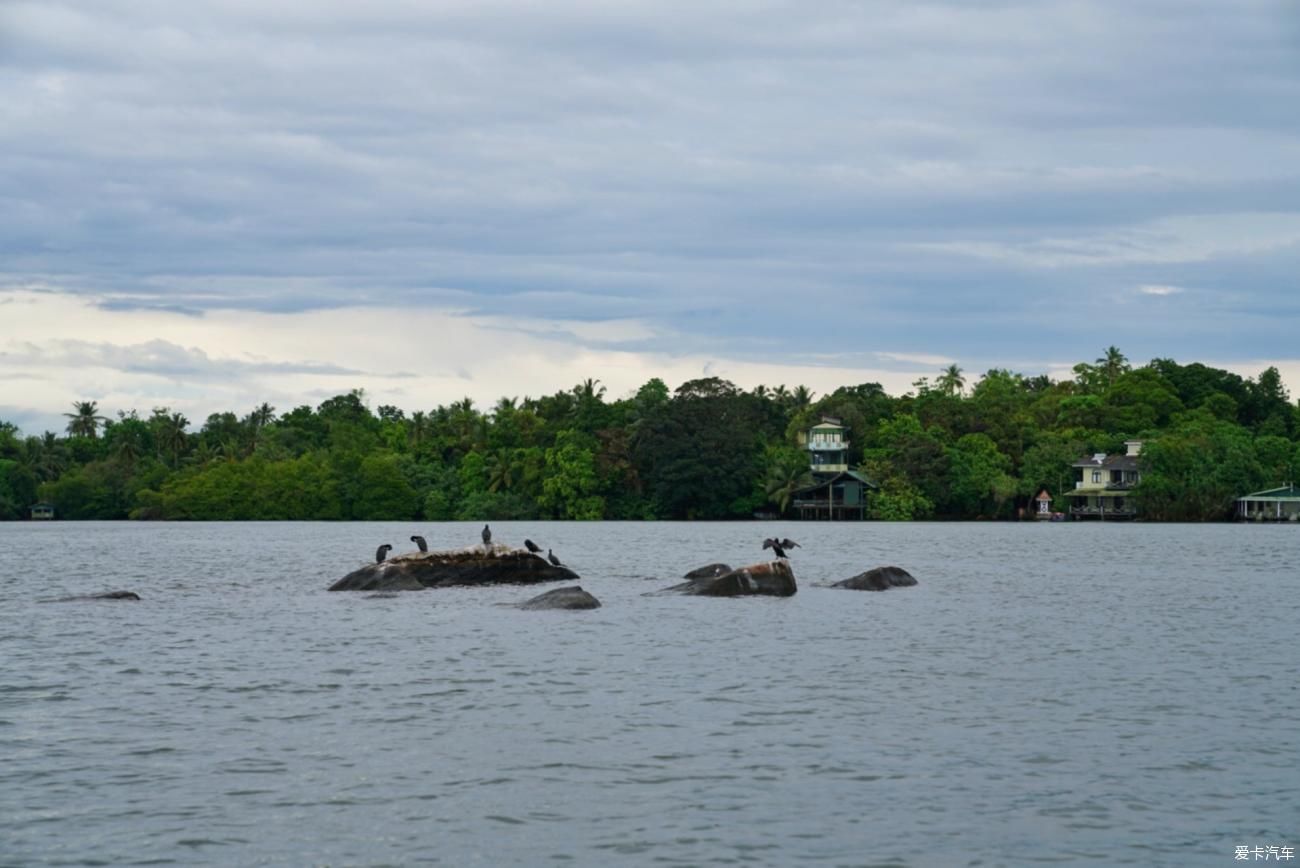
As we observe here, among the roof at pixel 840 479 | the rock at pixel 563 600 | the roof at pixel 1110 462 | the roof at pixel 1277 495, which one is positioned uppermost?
the roof at pixel 1110 462

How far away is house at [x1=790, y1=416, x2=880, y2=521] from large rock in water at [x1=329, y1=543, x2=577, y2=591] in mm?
91469

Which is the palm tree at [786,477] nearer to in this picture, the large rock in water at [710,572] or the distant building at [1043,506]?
the distant building at [1043,506]

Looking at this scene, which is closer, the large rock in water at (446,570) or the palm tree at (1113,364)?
the large rock in water at (446,570)

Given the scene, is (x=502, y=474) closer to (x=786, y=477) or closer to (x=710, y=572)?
(x=786, y=477)

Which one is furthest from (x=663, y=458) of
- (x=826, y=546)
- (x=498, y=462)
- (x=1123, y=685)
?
(x=1123, y=685)

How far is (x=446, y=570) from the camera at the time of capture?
134 feet

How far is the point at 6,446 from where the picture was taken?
551ft

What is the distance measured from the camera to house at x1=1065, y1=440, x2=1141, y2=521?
127062mm

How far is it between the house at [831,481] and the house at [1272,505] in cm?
3168

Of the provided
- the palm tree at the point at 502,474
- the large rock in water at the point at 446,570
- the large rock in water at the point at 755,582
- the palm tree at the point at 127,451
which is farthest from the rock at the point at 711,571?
the palm tree at the point at 127,451

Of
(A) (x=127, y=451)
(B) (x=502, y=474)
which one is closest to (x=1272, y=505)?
(B) (x=502, y=474)

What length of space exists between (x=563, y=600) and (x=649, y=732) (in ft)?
54.0

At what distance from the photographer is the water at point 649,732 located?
13.1 m

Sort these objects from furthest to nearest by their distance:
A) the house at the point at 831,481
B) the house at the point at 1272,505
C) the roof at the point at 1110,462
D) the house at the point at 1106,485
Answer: the house at the point at 831,481 → the roof at the point at 1110,462 → the house at the point at 1106,485 → the house at the point at 1272,505
